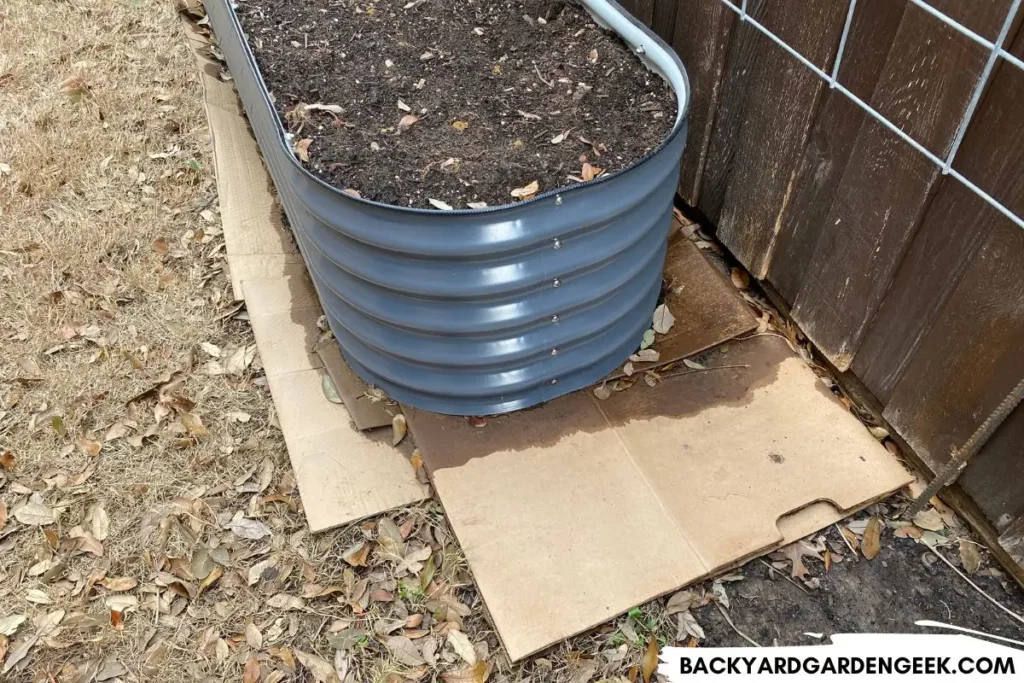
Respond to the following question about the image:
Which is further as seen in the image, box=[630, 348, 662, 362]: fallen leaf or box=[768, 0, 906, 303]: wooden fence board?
box=[630, 348, 662, 362]: fallen leaf

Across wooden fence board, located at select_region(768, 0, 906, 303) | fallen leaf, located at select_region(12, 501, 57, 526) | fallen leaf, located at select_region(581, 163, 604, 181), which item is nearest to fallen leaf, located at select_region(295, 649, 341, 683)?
fallen leaf, located at select_region(12, 501, 57, 526)

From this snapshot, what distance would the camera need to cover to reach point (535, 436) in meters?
2.19

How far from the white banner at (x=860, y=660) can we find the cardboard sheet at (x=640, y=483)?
0.63 ft

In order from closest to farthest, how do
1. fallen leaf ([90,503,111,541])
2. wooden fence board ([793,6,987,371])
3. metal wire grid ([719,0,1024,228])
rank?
metal wire grid ([719,0,1024,228]), wooden fence board ([793,6,987,371]), fallen leaf ([90,503,111,541])

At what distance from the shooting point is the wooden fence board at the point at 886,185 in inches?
63.2

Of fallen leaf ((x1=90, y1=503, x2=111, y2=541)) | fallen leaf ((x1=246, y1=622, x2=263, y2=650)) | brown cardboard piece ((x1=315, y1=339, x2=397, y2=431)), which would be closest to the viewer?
fallen leaf ((x1=246, y1=622, x2=263, y2=650))

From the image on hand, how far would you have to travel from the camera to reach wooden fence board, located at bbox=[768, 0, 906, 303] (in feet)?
5.74

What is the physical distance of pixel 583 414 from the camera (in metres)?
2.24

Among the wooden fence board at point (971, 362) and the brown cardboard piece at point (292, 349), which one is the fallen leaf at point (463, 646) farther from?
the wooden fence board at point (971, 362)

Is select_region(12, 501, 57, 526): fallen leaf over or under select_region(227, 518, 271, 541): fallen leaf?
under

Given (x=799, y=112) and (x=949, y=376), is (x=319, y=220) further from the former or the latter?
(x=949, y=376)

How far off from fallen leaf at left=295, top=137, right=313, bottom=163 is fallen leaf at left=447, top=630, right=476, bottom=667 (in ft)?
4.26

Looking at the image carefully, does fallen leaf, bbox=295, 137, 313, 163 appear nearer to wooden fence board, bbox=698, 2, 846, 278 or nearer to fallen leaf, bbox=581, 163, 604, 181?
fallen leaf, bbox=581, 163, 604, 181

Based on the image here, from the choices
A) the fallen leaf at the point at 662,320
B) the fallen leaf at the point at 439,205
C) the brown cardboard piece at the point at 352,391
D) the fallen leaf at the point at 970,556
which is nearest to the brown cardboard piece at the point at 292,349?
the brown cardboard piece at the point at 352,391
